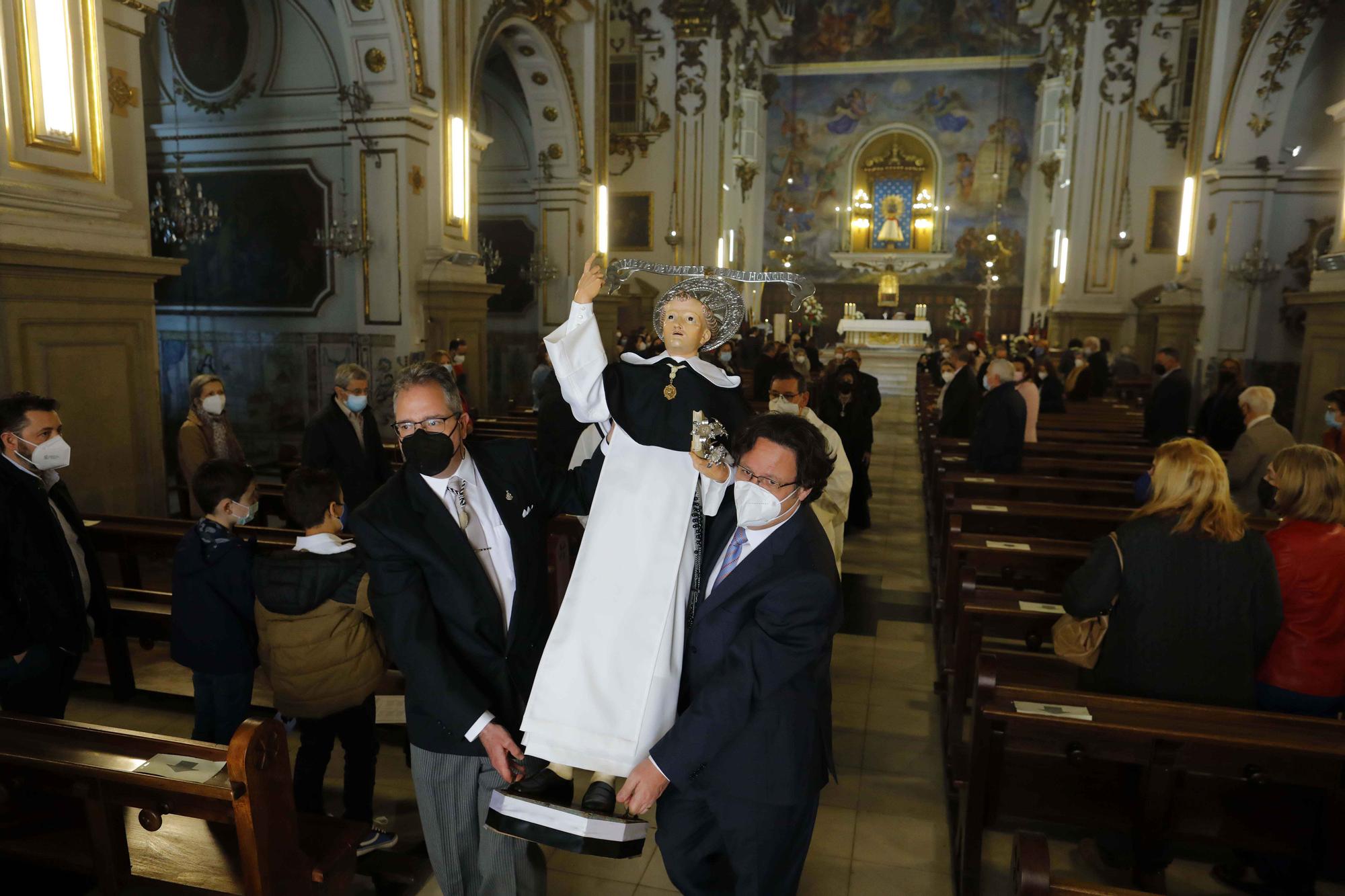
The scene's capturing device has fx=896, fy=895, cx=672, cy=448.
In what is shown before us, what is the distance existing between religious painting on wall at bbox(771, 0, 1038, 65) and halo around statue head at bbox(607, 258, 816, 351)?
27.3 metres

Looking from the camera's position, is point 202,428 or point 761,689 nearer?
point 761,689

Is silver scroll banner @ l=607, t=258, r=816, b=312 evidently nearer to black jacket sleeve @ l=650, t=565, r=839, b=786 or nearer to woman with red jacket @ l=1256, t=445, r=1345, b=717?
black jacket sleeve @ l=650, t=565, r=839, b=786

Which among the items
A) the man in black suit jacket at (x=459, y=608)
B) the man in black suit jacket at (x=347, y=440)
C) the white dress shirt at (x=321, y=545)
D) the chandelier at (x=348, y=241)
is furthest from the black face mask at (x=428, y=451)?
the chandelier at (x=348, y=241)

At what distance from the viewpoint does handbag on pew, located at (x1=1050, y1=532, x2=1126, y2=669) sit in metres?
3.10

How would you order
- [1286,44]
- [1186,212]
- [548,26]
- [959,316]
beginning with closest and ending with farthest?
[1286,44]
[548,26]
[1186,212]
[959,316]

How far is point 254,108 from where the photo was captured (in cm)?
1090

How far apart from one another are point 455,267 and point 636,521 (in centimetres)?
888

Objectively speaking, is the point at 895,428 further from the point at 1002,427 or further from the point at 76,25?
the point at 76,25

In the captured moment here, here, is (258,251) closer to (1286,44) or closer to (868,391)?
(868,391)

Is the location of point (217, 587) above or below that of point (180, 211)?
below

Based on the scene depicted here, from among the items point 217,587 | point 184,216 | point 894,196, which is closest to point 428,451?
point 217,587

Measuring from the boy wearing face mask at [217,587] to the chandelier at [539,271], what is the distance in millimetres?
11771

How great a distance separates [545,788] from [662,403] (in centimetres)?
106

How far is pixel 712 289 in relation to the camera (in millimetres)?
2576
